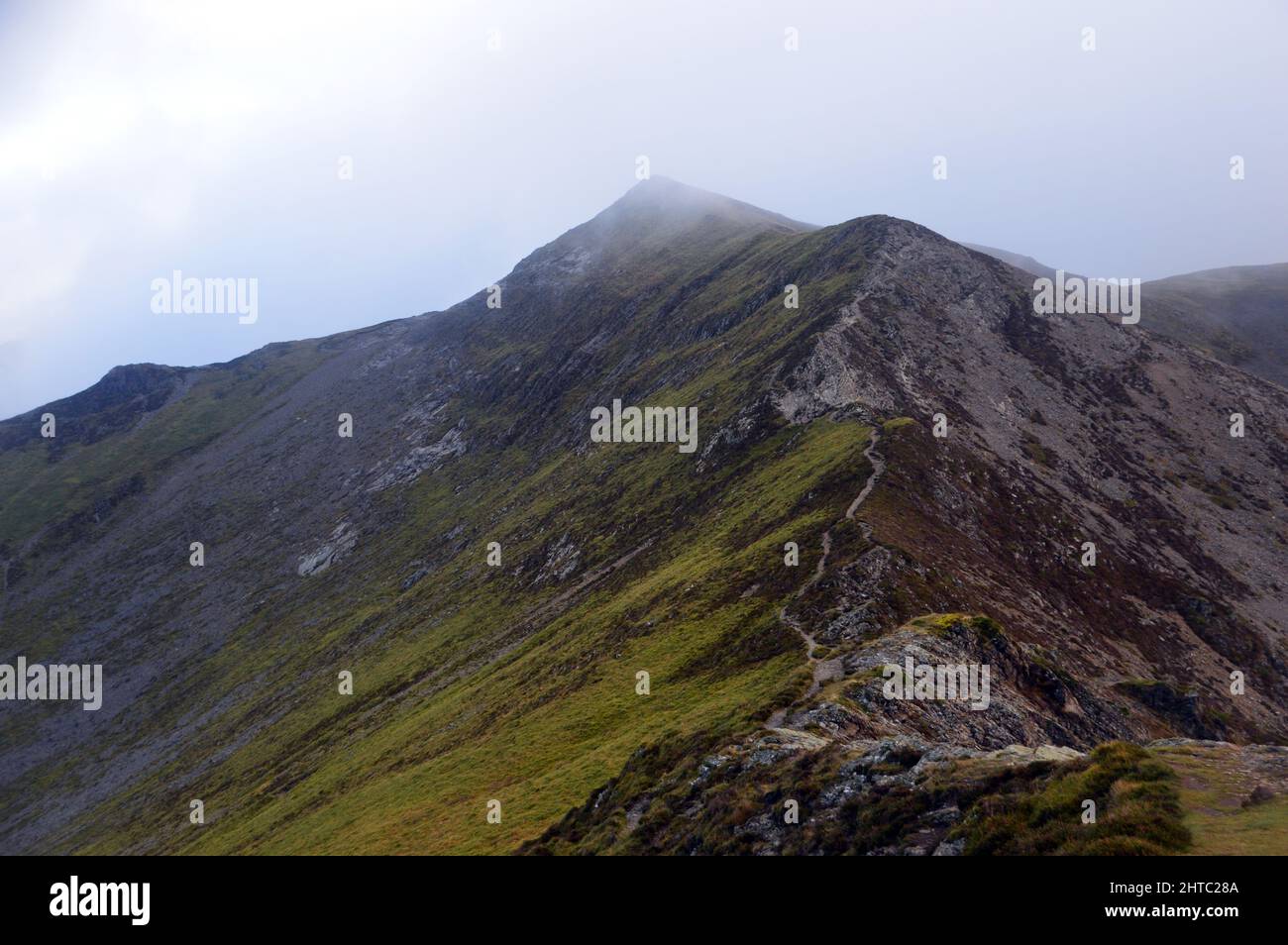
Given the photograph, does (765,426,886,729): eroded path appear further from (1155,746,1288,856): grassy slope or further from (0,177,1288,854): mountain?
(1155,746,1288,856): grassy slope

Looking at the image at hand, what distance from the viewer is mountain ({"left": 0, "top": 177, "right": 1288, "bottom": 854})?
106 ft

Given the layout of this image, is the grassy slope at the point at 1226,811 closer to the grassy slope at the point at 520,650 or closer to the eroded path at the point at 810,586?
the eroded path at the point at 810,586

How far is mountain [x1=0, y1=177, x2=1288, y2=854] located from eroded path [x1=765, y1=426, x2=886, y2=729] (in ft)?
1.29

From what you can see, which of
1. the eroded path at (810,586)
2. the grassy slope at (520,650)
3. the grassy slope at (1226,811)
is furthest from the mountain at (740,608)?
the grassy slope at (520,650)

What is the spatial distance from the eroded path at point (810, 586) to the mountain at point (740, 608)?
39cm

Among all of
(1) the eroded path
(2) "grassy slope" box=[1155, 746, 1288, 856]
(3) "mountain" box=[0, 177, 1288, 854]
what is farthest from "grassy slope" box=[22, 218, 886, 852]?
(2) "grassy slope" box=[1155, 746, 1288, 856]

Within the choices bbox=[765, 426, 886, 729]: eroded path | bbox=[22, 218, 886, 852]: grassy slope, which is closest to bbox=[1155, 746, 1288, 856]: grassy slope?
bbox=[765, 426, 886, 729]: eroded path

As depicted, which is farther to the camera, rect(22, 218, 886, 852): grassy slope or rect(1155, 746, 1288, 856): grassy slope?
rect(22, 218, 886, 852): grassy slope

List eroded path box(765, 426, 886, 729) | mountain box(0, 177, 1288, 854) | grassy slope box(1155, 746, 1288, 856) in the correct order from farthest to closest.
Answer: eroded path box(765, 426, 886, 729) → mountain box(0, 177, 1288, 854) → grassy slope box(1155, 746, 1288, 856)

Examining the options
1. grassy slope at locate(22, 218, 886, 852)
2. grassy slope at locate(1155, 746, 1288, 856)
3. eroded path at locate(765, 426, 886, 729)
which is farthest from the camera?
grassy slope at locate(22, 218, 886, 852)

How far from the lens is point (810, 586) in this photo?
176 feet

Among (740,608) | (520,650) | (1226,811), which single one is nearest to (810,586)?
(740,608)

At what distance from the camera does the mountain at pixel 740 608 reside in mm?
32281

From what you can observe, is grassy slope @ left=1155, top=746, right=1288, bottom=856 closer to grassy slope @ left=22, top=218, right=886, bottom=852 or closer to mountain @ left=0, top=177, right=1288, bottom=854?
mountain @ left=0, top=177, right=1288, bottom=854
